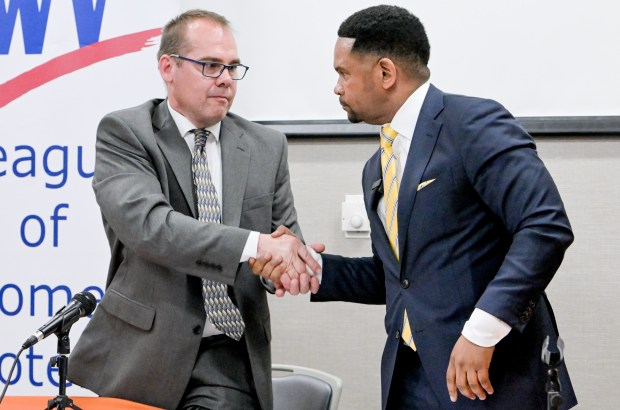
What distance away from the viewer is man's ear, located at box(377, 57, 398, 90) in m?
2.53

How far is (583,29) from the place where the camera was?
377 cm

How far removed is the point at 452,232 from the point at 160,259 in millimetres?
948

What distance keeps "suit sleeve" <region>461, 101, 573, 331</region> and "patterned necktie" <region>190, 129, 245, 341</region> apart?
0.93 meters

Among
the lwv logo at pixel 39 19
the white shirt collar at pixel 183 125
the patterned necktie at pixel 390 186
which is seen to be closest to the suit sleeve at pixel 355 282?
the patterned necktie at pixel 390 186

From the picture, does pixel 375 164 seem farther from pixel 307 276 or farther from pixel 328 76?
pixel 328 76

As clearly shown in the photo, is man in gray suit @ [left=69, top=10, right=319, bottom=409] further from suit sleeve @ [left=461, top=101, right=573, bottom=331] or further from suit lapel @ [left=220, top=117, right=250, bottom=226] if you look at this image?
suit sleeve @ [left=461, top=101, right=573, bottom=331]

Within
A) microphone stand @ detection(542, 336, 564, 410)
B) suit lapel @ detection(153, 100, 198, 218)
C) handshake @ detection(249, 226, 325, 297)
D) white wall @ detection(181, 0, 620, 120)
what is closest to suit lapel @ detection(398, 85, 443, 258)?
handshake @ detection(249, 226, 325, 297)

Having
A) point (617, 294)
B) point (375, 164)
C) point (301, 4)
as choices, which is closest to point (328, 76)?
point (301, 4)

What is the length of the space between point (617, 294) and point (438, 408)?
5.72ft

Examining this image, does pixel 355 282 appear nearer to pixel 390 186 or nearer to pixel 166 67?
pixel 390 186

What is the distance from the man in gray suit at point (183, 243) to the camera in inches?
105

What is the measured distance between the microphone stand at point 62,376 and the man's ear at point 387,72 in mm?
1189

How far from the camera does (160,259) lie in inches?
104

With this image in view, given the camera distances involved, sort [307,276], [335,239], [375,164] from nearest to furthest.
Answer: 1. [375,164]
2. [307,276]
3. [335,239]
